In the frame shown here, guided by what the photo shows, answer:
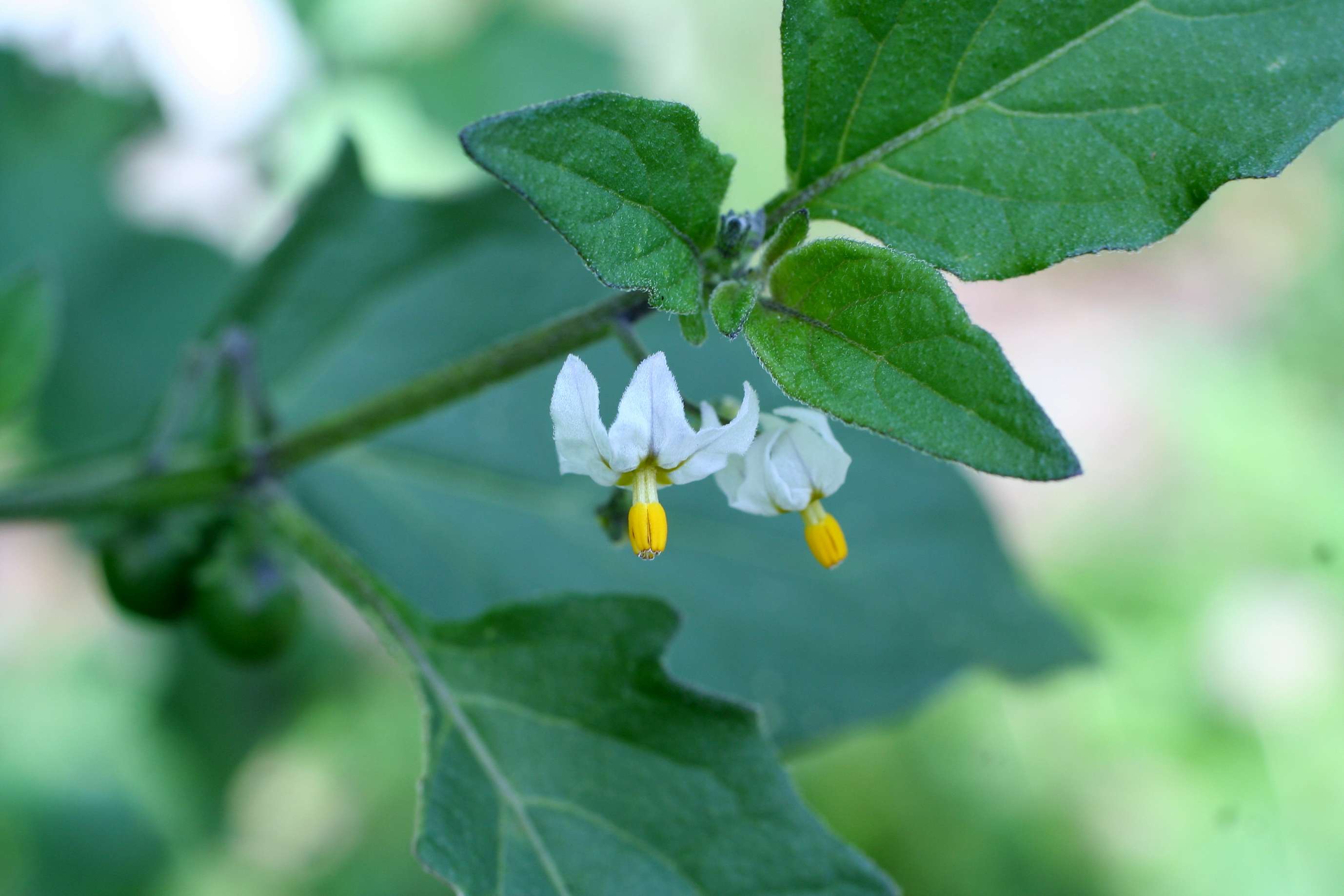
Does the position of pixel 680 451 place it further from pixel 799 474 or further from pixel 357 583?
pixel 357 583

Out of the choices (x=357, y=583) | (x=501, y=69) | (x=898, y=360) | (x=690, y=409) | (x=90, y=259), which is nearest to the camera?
(x=898, y=360)

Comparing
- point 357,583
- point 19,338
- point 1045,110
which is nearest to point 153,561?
point 19,338

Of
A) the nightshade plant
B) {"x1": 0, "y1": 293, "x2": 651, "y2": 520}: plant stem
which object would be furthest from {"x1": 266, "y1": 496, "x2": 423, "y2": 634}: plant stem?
{"x1": 0, "y1": 293, "x2": 651, "y2": 520}: plant stem

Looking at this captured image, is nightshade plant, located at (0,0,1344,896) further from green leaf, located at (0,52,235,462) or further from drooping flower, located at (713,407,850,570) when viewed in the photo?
green leaf, located at (0,52,235,462)

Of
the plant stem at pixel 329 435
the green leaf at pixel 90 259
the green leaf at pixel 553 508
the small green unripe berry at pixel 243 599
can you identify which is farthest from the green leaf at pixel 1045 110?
the green leaf at pixel 90 259

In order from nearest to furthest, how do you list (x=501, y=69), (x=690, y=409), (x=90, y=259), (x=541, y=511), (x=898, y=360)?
(x=898, y=360), (x=690, y=409), (x=541, y=511), (x=90, y=259), (x=501, y=69)

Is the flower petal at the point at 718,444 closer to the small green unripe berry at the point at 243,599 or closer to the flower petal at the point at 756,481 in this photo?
the flower petal at the point at 756,481

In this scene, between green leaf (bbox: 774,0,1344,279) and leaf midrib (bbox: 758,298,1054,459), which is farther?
green leaf (bbox: 774,0,1344,279)
